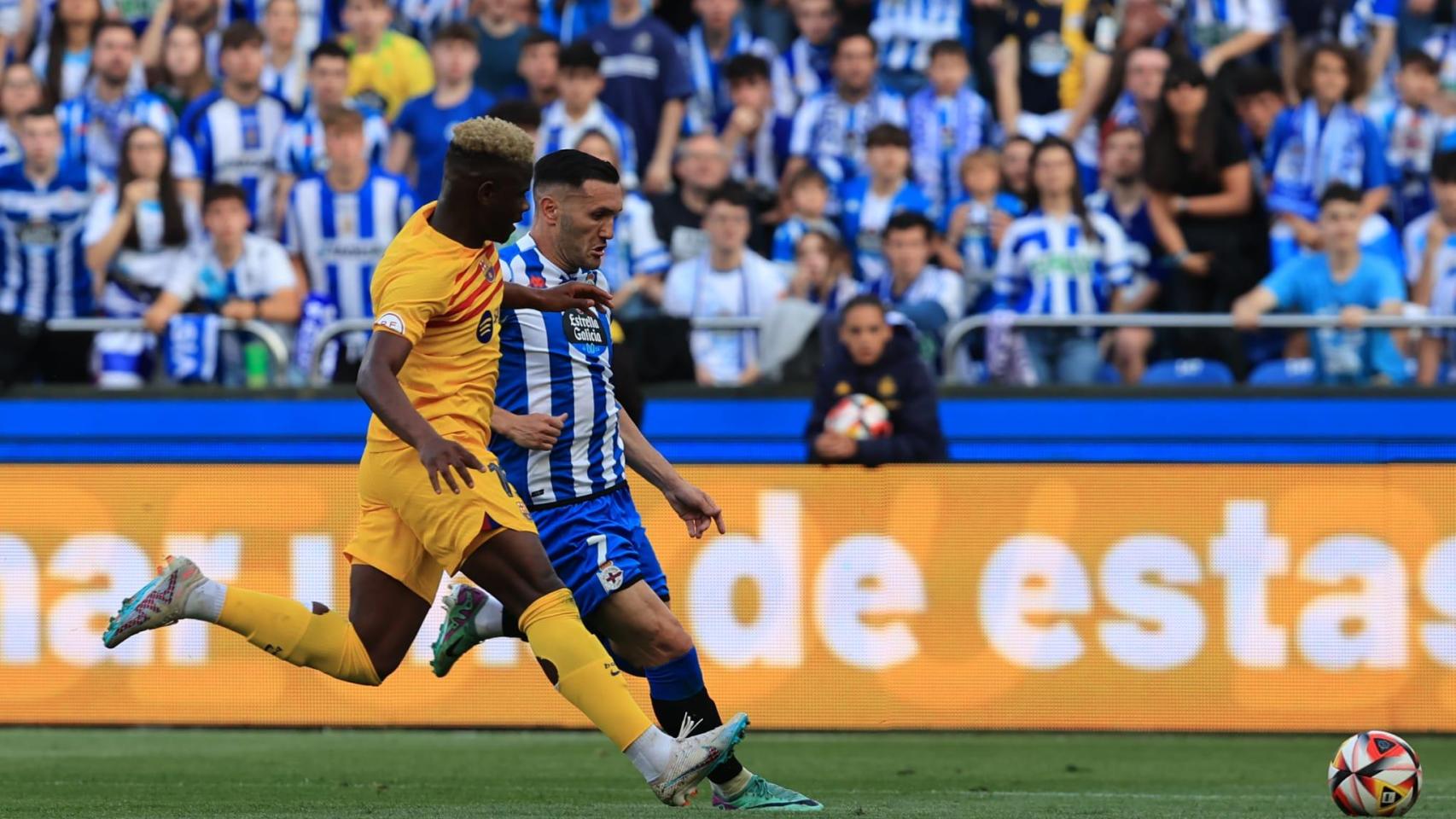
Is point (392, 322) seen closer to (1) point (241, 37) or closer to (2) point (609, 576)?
(2) point (609, 576)

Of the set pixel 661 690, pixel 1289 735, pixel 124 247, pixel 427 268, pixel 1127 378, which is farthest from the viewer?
pixel 124 247

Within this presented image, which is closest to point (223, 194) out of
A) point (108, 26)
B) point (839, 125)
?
point (108, 26)

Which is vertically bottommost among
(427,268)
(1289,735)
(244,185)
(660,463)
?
(1289,735)

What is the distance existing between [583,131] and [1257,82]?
13.5 ft

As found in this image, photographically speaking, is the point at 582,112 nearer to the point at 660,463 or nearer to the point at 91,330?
the point at 91,330

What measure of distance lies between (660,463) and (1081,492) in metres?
4.00

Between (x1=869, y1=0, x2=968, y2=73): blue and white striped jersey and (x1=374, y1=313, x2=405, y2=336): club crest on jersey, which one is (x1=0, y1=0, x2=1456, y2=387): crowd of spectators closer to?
(x1=869, y1=0, x2=968, y2=73): blue and white striped jersey

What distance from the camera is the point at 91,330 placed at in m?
12.3

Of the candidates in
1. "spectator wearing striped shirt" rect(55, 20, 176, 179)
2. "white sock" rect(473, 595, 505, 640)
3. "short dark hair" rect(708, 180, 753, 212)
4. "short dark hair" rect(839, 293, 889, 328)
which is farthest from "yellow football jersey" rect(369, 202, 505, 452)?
"spectator wearing striped shirt" rect(55, 20, 176, 179)

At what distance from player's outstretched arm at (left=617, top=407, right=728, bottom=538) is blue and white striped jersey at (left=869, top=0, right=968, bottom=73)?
24.5 ft

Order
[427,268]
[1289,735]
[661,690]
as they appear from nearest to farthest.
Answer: [427,268], [661,690], [1289,735]

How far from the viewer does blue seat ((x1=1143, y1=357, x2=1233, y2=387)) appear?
11906 mm

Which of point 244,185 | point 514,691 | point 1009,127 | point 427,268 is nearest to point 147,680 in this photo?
point 514,691

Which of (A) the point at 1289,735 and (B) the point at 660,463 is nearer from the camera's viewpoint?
(B) the point at 660,463
